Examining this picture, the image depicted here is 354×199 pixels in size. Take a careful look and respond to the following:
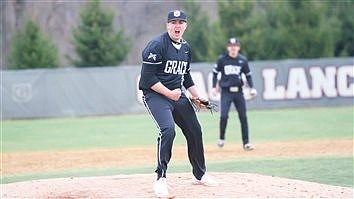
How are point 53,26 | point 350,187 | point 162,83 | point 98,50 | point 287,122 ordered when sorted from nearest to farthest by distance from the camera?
point 162,83, point 350,187, point 287,122, point 98,50, point 53,26

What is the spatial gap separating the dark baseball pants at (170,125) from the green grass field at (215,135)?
7.84ft

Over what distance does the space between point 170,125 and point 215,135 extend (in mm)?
10740

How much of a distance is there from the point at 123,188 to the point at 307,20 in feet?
88.4

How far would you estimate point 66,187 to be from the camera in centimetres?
873

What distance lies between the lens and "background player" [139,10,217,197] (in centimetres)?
798

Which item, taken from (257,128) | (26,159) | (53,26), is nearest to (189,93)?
(26,159)

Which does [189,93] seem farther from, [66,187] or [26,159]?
[26,159]

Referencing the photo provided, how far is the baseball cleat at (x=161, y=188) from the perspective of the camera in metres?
7.83

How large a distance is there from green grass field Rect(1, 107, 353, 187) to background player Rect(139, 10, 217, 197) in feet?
8.32

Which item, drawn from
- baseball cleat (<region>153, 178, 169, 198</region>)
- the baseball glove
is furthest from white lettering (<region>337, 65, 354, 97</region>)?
baseball cleat (<region>153, 178, 169, 198</region>)

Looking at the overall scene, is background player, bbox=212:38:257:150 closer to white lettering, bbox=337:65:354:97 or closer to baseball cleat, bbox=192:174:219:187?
baseball cleat, bbox=192:174:219:187

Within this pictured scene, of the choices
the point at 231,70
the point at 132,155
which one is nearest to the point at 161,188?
the point at 132,155

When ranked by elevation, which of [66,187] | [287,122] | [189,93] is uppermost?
[189,93]

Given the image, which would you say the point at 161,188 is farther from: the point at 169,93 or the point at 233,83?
the point at 233,83
